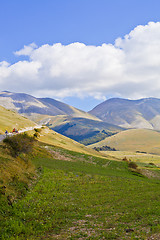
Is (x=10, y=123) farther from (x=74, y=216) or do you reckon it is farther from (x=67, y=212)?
(x=74, y=216)

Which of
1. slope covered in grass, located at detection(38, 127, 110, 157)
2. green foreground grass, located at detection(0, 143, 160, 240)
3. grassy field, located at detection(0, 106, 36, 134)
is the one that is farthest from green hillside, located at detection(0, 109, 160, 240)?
grassy field, located at detection(0, 106, 36, 134)

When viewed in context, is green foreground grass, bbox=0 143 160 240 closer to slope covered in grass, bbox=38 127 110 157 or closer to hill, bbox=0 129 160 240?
hill, bbox=0 129 160 240

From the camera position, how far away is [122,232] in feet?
51.7

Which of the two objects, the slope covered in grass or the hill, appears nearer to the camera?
the hill

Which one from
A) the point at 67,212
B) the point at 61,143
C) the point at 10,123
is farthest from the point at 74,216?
the point at 10,123

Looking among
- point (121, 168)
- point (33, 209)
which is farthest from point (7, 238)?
point (121, 168)

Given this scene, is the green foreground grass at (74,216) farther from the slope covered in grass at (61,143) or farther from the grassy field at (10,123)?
the grassy field at (10,123)

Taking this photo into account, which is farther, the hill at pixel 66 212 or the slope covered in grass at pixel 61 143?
the slope covered in grass at pixel 61 143

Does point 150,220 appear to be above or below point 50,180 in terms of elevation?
above

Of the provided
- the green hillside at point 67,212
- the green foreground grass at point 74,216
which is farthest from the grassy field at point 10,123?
the green foreground grass at point 74,216

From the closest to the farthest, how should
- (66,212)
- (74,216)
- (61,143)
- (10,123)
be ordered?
(74,216), (66,212), (61,143), (10,123)

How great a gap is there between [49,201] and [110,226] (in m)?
10.6

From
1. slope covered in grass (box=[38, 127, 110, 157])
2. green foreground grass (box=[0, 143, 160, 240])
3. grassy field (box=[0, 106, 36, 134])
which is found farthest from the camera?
grassy field (box=[0, 106, 36, 134])

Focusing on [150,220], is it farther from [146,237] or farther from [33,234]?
[33,234]
